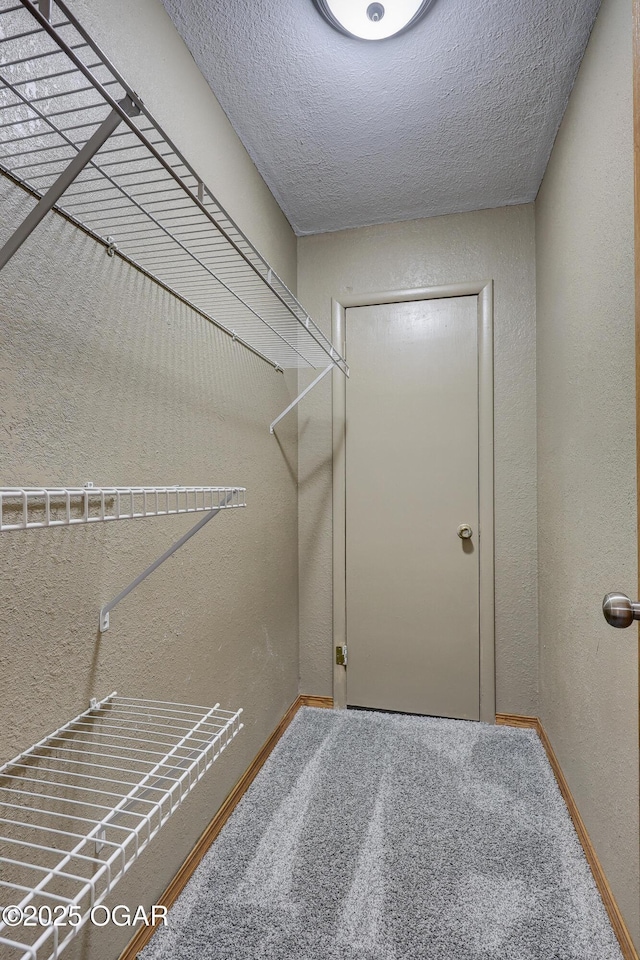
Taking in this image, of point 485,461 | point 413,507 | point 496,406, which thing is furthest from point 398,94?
point 413,507

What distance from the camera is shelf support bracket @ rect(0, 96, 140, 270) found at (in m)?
0.67

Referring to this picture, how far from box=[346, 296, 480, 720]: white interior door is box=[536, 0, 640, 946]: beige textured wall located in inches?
15.2

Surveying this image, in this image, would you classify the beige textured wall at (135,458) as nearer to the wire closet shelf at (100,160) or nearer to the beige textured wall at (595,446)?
the wire closet shelf at (100,160)

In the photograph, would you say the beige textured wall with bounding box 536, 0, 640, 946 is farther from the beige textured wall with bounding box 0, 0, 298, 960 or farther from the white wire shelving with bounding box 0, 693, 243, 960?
the beige textured wall with bounding box 0, 0, 298, 960

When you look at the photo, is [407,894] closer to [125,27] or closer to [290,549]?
[290,549]

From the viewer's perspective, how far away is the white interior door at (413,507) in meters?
2.24

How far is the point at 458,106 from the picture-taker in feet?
5.46

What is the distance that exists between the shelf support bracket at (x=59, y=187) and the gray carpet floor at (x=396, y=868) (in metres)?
1.47

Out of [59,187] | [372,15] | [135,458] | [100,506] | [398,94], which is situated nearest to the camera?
[59,187]

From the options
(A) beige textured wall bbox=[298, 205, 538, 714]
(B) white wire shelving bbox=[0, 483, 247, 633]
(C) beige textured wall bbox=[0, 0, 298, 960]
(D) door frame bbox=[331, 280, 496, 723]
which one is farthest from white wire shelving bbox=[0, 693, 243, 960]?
(D) door frame bbox=[331, 280, 496, 723]

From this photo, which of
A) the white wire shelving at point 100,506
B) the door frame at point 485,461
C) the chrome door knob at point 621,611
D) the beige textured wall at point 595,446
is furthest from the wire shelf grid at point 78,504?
the door frame at point 485,461

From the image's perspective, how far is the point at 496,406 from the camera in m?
2.22

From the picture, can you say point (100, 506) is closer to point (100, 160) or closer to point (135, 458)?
point (135, 458)

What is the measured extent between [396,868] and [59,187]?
172 cm
